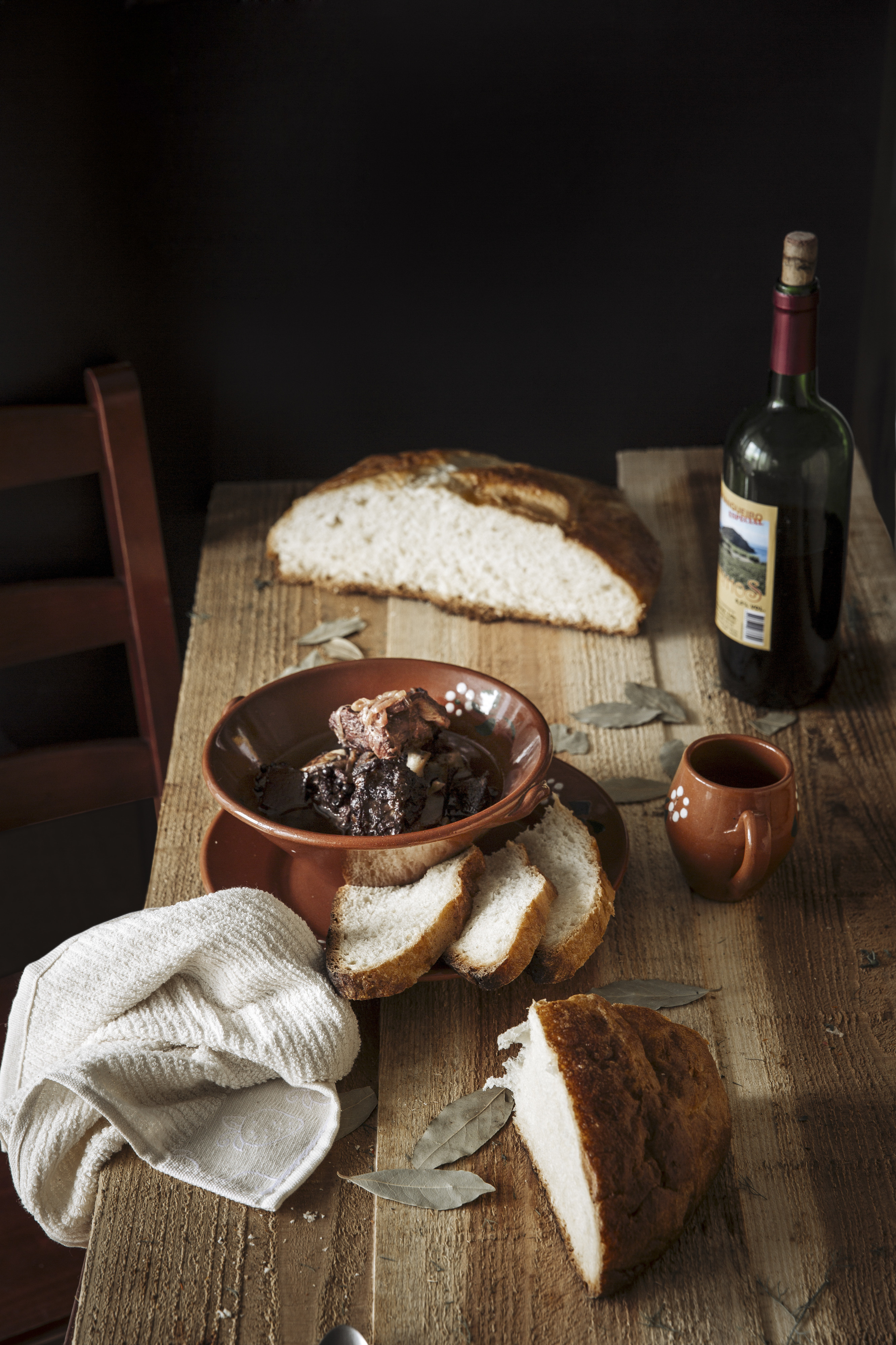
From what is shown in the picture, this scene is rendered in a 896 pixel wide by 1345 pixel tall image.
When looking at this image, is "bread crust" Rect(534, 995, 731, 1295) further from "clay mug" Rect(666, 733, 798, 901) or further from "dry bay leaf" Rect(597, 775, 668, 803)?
"dry bay leaf" Rect(597, 775, 668, 803)

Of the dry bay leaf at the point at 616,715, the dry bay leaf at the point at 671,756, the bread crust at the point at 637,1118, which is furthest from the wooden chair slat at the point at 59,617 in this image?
the bread crust at the point at 637,1118

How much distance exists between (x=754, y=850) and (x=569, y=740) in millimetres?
366

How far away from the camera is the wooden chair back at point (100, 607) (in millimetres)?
1624

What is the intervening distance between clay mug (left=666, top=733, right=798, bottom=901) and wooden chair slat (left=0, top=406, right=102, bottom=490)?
101cm

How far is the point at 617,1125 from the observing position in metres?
0.81

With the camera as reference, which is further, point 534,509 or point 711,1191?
point 534,509

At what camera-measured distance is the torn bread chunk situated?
0.79 meters

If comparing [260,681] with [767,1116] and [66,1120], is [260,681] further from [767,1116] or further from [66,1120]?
[767,1116]

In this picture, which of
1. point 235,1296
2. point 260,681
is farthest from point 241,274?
point 235,1296

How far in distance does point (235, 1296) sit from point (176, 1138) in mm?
135

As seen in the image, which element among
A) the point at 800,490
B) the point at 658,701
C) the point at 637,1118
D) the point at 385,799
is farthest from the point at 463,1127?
the point at 800,490

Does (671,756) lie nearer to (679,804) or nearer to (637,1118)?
(679,804)

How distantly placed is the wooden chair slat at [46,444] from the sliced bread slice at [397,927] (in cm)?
88

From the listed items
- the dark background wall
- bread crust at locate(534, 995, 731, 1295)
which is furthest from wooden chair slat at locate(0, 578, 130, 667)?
bread crust at locate(534, 995, 731, 1295)
